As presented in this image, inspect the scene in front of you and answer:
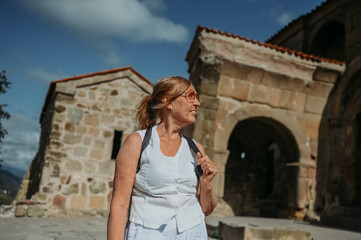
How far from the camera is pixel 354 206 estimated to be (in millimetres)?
6496

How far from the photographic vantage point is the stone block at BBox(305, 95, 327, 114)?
7531 mm

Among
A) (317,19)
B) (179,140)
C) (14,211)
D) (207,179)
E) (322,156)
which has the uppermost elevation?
(317,19)

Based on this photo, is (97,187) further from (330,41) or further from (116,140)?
(330,41)

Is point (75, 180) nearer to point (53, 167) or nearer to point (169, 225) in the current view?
point (53, 167)

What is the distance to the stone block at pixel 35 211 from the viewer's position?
6.77m

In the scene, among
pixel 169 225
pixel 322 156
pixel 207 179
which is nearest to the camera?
pixel 169 225

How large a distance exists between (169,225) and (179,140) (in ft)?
1.51

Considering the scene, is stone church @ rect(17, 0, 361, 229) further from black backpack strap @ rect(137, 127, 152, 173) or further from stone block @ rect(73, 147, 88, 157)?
black backpack strap @ rect(137, 127, 152, 173)

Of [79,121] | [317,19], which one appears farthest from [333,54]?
[79,121]

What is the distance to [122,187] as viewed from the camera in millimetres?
1304

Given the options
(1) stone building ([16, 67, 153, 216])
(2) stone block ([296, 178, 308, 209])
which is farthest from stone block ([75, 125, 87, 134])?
(2) stone block ([296, 178, 308, 209])

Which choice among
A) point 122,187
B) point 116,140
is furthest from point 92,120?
point 122,187

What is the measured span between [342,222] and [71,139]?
260 inches

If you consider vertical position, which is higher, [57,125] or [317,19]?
[317,19]
